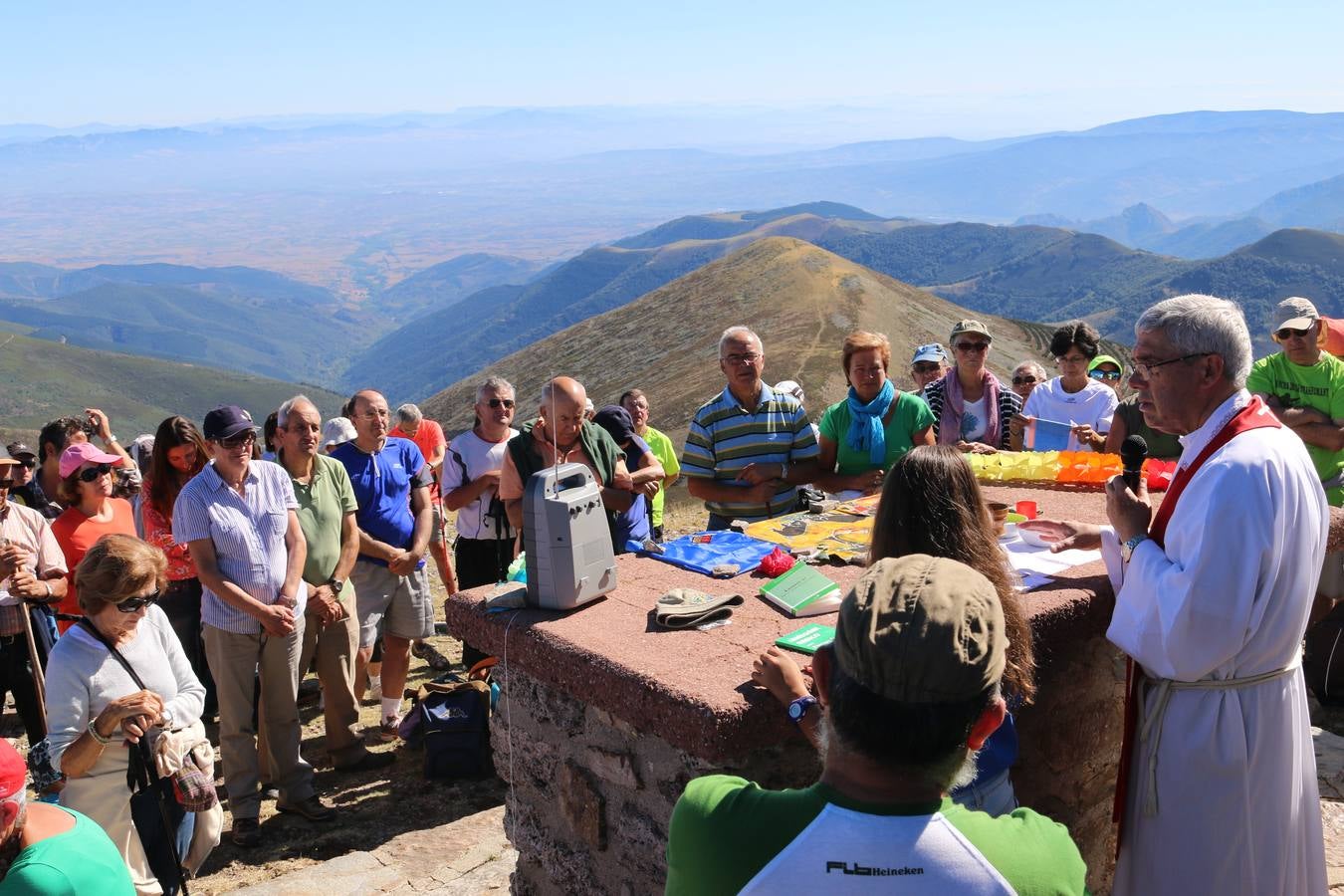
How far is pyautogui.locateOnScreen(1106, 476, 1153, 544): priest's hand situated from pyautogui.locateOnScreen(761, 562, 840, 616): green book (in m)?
0.92

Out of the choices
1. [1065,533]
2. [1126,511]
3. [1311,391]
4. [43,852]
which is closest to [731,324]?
[1311,391]

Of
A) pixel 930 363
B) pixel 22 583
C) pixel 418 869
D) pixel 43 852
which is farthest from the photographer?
pixel 930 363

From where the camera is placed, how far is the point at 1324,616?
5.91 meters

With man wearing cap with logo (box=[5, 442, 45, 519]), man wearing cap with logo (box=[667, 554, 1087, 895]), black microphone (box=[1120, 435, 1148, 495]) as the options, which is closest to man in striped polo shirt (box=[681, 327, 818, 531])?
black microphone (box=[1120, 435, 1148, 495])

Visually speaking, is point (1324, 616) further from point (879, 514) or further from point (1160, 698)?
point (879, 514)

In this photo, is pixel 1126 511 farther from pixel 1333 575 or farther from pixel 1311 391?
pixel 1311 391

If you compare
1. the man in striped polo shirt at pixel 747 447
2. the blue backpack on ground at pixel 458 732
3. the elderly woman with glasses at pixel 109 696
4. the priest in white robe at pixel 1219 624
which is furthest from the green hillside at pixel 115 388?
the priest in white robe at pixel 1219 624

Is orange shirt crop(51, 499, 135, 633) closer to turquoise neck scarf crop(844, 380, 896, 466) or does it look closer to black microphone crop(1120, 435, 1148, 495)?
turquoise neck scarf crop(844, 380, 896, 466)

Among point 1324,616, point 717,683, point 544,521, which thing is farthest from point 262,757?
point 1324,616

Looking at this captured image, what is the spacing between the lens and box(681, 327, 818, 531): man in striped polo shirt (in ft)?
19.1

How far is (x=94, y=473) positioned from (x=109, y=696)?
8.03 feet

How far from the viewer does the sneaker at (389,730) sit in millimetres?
6598

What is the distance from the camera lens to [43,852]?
2455 mm

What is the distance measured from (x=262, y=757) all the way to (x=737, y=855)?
4.88m
